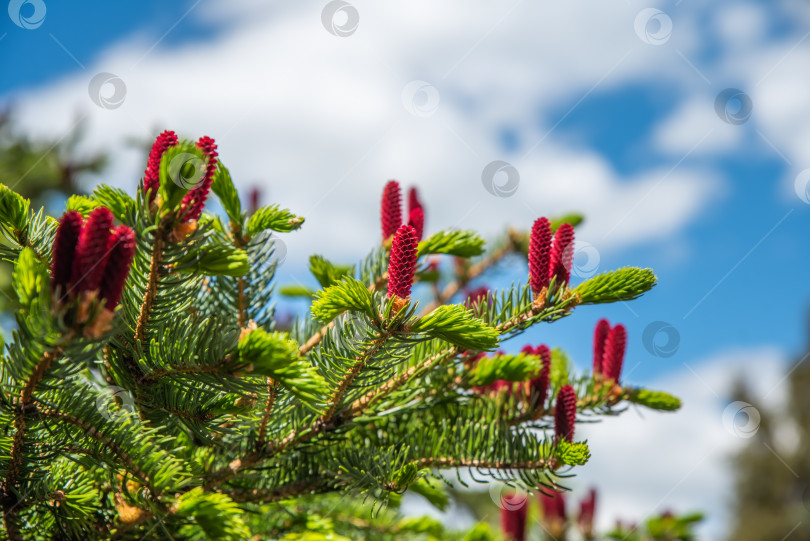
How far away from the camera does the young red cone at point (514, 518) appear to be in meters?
2.10

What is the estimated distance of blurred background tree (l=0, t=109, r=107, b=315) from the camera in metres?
4.64

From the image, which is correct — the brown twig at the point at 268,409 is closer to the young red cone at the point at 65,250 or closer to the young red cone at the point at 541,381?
the young red cone at the point at 65,250

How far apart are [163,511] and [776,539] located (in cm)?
2371

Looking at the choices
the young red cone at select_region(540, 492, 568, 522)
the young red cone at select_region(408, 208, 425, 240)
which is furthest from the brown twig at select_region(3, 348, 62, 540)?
the young red cone at select_region(540, 492, 568, 522)

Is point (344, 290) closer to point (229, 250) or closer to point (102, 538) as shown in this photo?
point (229, 250)

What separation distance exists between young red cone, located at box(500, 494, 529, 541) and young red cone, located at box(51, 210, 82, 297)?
1628 mm

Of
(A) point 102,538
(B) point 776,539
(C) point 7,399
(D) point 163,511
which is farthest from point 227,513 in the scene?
(B) point 776,539

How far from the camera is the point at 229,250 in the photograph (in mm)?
1066

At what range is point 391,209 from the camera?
5.34ft

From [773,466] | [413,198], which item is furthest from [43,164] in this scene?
[773,466]

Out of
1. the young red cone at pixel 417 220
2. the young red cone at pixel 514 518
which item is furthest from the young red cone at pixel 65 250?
the young red cone at pixel 514 518

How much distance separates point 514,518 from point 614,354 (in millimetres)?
747

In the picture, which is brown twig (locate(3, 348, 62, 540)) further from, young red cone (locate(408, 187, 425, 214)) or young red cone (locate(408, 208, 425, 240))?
young red cone (locate(408, 187, 425, 214))

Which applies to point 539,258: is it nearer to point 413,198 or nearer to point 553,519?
point 413,198
